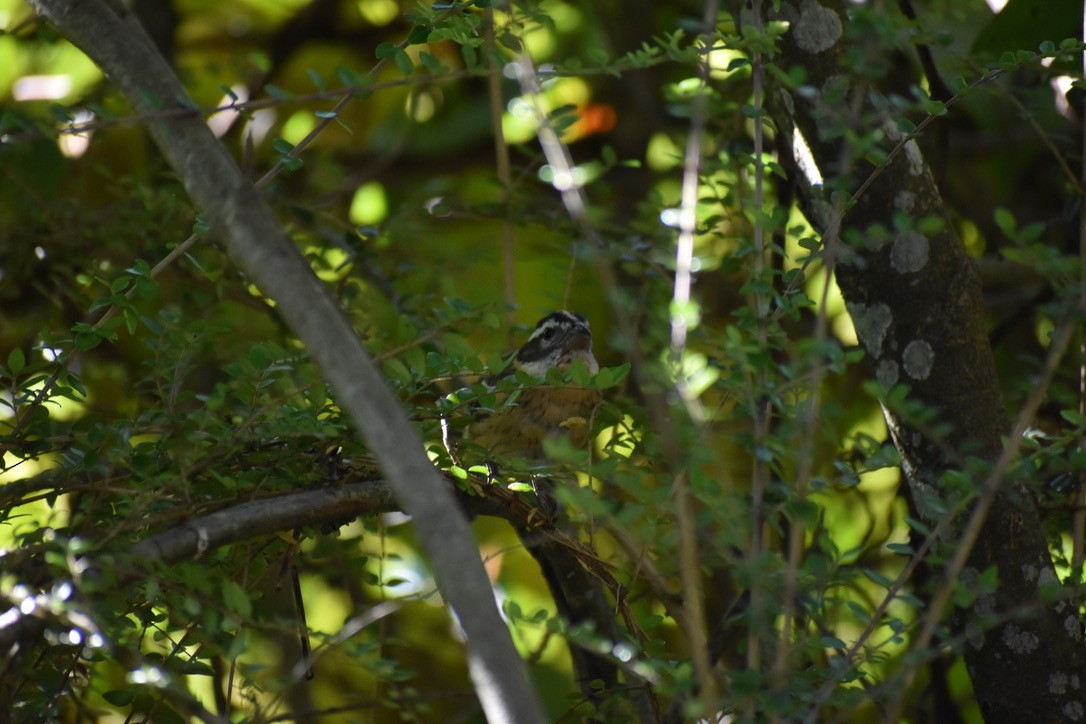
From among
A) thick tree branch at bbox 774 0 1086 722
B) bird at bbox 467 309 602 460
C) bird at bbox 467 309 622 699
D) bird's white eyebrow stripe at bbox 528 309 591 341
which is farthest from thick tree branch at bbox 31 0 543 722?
bird's white eyebrow stripe at bbox 528 309 591 341

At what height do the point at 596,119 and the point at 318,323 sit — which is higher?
the point at 318,323

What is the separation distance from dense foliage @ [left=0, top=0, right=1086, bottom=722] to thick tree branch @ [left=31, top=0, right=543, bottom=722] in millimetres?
150

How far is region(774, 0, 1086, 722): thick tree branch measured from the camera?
2584 millimetres

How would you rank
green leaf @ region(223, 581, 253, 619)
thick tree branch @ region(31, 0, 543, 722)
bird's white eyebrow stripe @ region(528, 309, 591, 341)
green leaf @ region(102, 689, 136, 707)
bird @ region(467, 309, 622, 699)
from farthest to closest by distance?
bird's white eyebrow stripe @ region(528, 309, 591, 341), bird @ region(467, 309, 622, 699), green leaf @ region(102, 689, 136, 707), green leaf @ region(223, 581, 253, 619), thick tree branch @ region(31, 0, 543, 722)

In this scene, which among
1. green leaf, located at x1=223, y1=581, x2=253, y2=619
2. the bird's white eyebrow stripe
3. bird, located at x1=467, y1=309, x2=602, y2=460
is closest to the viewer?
green leaf, located at x1=223, y1=581, x2=253, y2=619

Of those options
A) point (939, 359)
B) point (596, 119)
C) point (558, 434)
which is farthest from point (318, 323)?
point (596, 119)

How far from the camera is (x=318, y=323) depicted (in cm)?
166

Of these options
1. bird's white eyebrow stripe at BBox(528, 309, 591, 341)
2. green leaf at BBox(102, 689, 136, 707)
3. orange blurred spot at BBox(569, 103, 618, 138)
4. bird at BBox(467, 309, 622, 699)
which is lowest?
bird at BBox(467, 309, 622, 699)

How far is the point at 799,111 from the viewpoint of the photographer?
2777 mm

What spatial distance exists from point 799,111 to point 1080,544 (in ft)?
3.94

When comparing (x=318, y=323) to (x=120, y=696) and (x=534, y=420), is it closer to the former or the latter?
(x=120, y=696)

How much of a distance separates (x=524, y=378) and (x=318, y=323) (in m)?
0.77

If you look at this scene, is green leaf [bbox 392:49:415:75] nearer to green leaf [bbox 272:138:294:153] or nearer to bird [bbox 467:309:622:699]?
green leaf [bbox 272:138:294:153]

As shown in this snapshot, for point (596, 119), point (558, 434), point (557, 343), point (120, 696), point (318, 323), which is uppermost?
point (318, 323)
